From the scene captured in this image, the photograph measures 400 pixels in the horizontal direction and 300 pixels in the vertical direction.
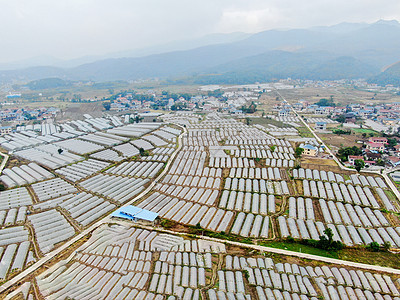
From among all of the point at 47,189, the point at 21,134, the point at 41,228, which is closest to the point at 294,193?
the point at 41,228

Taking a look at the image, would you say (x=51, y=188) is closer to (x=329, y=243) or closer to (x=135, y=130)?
(x=135, y=130)

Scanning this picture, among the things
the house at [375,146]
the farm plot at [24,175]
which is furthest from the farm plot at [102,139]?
the house at [375,146]

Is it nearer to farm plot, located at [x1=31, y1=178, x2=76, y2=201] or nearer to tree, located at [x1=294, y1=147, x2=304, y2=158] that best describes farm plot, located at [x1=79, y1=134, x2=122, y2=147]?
farm plot, located at [x1=31, y1=178, x2=76, y2=201]

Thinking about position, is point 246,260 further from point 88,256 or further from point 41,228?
point 41,228

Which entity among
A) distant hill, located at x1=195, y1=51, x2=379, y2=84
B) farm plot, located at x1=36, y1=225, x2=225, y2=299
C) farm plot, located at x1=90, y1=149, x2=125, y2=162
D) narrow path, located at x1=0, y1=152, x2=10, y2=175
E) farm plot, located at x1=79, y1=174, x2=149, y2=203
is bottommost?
distant hill, located at x1=195, y1=51, x2=379, y2=84

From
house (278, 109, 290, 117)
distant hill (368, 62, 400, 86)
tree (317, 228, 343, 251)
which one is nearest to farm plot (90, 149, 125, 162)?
tree (317, 228, 343, 251)

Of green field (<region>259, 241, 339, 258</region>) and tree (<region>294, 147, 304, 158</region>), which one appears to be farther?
tree (<region>294, 147, 304, 158</region>)

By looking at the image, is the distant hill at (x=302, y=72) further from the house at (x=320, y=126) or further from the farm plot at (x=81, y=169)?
the farm plot at (x=81, y=169)

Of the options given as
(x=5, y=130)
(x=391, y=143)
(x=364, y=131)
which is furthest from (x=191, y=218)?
(x=5, y=130)
